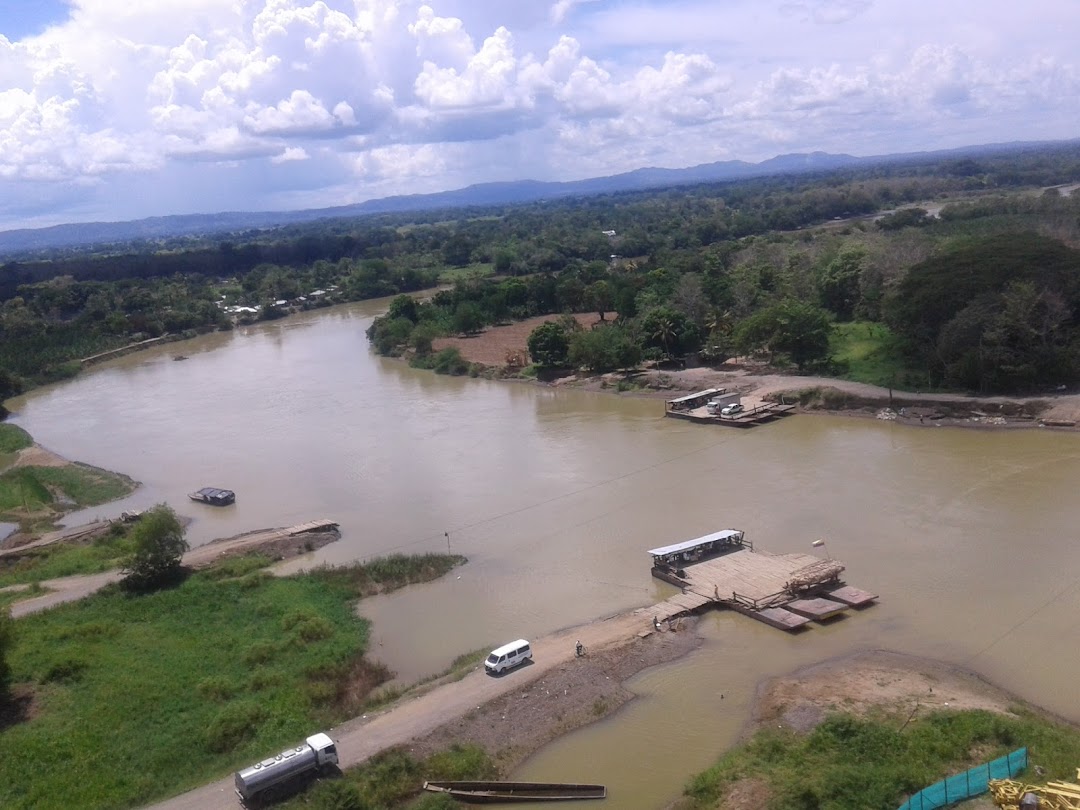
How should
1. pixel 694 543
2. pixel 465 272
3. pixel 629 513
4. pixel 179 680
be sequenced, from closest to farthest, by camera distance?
pixel 179 680 → pixel 694 543 → pixel 629 513 → pixel 465 272

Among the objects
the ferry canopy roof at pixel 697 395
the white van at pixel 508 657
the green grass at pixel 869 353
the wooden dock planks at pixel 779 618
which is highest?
the green grass at pixel 869 353

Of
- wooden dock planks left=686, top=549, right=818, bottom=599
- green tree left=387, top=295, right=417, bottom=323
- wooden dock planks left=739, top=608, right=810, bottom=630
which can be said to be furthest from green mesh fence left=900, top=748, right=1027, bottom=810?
green tree left=387, top=295, right=417, bottom=323

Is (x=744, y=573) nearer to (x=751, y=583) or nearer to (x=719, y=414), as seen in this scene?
(x=751, y=583)

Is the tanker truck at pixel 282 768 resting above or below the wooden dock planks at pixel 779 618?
above

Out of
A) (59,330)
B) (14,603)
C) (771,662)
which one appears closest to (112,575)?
(14,603)

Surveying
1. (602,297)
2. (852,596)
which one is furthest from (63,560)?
(602,297)

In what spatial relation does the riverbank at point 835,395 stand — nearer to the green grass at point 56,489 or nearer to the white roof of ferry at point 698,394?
the white roof of ferry at point 698,394

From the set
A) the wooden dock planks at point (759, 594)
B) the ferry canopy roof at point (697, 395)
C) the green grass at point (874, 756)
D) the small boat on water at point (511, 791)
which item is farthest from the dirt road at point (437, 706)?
the ferry canopy roof at point (697, 395)

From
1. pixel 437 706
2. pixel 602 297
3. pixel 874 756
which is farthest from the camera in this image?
pixel 602 297
